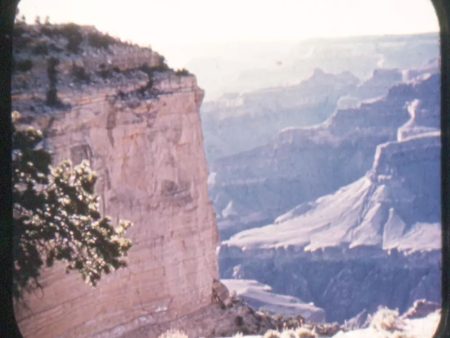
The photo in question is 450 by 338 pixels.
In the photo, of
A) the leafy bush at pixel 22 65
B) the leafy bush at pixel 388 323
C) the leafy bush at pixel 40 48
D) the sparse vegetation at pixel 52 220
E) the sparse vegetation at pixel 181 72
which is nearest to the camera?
the sparse vegetation at pixel 52 220

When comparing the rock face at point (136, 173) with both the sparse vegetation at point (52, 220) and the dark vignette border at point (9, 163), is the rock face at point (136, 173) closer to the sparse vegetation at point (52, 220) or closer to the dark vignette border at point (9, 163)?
the sparse vegetation at point (52, 220)

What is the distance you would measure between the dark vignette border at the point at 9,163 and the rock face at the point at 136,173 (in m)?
2.77

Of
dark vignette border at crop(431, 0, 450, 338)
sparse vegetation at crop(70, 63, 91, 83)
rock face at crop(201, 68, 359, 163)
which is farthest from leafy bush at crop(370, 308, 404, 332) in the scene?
rock face at crop(201, 68, 359, 163)

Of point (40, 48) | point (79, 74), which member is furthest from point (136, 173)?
point (40, 48)

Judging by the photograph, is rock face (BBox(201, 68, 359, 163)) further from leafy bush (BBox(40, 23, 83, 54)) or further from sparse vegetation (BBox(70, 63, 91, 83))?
sparse vegetation (BBox(70, 63, 91, 83))

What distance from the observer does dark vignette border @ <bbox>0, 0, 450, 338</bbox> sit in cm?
419

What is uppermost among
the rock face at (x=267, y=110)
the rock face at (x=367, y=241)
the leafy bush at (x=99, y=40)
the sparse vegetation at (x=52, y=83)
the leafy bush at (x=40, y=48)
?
the leafy bush at (x=99, y=40)

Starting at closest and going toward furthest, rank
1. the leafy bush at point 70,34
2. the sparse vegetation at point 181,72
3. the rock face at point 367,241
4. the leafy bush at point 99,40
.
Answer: the leafy bush at point 70,34 < the leafy bush at point 99,40 < the sparse vegetation at point 181,72 < the rock face at point 367,241

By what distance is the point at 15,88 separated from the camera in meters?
8.00

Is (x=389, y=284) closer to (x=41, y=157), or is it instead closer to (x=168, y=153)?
(x=168, y=153)

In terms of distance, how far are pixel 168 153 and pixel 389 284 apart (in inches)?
1033

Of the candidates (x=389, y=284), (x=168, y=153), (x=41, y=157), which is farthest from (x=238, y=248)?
(x=41, y=157)

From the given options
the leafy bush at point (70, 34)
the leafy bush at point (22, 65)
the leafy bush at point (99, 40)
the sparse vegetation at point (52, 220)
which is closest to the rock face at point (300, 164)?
the leafy bush at point (99, 40)

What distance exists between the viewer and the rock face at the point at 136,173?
27.7 feet
